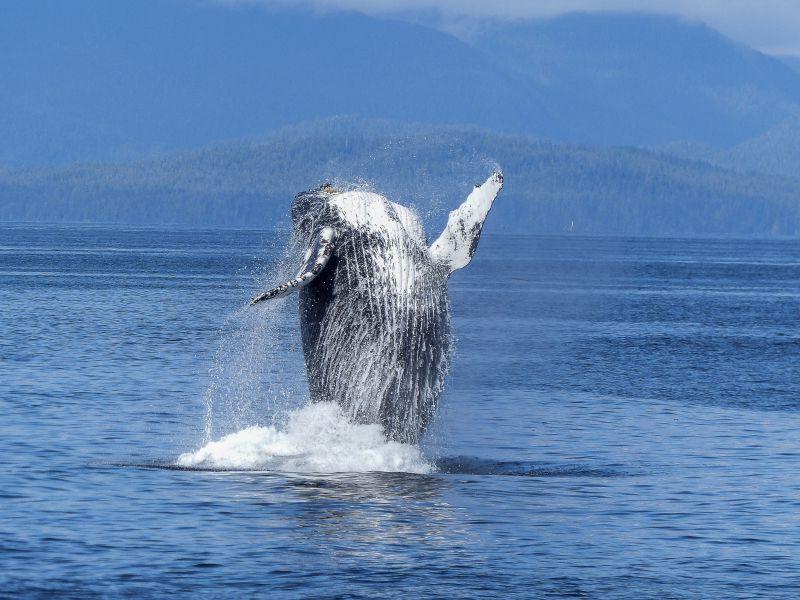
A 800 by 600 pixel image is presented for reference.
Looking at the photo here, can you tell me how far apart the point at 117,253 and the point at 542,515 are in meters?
98.4

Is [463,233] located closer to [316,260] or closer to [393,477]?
[316,260]

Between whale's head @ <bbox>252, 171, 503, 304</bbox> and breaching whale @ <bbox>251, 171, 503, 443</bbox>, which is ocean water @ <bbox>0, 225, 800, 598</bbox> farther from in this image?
whale's head @ <bbox>252, 171, 503, 304</bbox>

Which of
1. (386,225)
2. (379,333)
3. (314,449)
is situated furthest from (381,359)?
(314,449)

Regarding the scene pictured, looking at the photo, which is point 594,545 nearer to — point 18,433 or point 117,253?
point 18,433

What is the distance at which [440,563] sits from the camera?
524 inches

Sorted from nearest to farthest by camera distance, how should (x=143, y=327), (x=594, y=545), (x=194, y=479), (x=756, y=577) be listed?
1. (x=756, y=577)
2. (x=594, y=545)
3. (x=194, y=479)
4. (x=143, y=327)

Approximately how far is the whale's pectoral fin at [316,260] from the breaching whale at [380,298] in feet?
0.85

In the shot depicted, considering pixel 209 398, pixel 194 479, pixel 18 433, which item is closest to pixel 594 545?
pixel 194 479

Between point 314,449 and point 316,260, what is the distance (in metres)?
3.24

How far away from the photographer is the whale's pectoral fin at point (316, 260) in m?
13.8

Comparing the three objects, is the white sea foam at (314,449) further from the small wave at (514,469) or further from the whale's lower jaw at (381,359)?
the small wave at (514,469)

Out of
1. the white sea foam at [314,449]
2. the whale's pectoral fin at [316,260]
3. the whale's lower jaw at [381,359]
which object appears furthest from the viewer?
the white sea foam at [314,449]

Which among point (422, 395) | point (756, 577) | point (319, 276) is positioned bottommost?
point (756, 577)

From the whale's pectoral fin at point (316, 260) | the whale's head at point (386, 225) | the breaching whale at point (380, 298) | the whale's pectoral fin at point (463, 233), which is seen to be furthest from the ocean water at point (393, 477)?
the whale's pectoral fin at point (463, 233)
